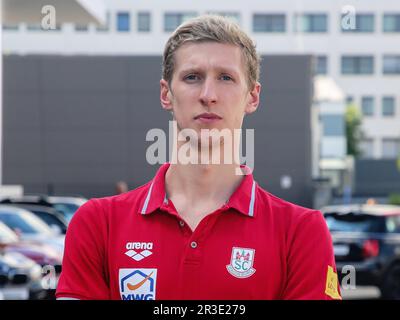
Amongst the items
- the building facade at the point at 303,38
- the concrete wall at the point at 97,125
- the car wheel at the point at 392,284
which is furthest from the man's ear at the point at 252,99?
the building facade at the point at 303,38

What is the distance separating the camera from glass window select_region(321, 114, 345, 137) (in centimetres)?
5656

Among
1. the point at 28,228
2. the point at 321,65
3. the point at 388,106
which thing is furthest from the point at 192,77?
the point at 388,106

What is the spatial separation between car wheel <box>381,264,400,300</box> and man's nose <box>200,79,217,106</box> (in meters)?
12.9

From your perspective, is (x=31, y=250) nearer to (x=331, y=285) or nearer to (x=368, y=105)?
(x=331, y=285)

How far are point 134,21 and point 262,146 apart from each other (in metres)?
29.5

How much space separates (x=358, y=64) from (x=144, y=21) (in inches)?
680

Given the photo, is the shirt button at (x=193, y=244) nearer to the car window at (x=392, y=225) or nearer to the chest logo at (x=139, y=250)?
the chest logo at (x=139, y=250)

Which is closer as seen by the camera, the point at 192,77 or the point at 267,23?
the point at 192,77

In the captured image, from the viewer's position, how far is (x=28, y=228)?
16.0 meters

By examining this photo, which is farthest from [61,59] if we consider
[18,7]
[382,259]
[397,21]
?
[397,21]

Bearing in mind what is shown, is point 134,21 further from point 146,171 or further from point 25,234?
point 25,234

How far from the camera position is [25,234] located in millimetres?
15648

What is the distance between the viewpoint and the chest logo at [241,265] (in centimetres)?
233

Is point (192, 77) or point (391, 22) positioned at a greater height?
point (391, 22)
